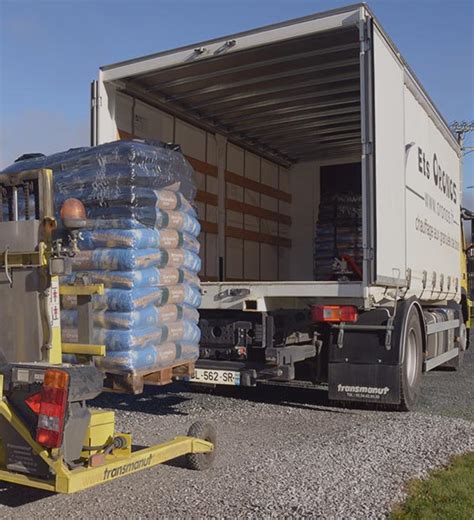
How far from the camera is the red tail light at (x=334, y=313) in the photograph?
22.0 ft

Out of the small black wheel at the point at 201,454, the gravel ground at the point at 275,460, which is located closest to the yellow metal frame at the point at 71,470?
the gravel ground at the point at 275,460

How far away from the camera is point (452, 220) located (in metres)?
11.3

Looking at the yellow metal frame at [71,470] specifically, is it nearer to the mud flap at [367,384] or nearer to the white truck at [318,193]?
the white truck at [318,193]

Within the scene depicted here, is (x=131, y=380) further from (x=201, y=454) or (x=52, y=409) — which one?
(x=52, y=409)

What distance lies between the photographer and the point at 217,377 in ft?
22.3

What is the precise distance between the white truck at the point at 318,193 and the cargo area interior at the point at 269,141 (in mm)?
26

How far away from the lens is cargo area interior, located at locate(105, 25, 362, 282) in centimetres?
772

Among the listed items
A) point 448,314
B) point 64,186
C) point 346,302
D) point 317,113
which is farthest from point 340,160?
point 64,186

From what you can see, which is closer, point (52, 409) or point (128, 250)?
point (52, 409)


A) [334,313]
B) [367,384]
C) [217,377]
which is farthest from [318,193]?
[217,377]

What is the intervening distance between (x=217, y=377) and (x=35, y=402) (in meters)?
3.20

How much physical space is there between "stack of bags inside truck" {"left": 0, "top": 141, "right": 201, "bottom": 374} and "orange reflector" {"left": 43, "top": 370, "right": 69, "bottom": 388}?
0.97 meters

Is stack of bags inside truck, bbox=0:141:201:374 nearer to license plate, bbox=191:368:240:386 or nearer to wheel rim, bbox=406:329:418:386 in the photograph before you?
license plate, bbox=191:368:240:386

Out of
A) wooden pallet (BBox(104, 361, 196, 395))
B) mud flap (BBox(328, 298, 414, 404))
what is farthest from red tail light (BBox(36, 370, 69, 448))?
mud flap (BBox(328, 298, 414, 404))
